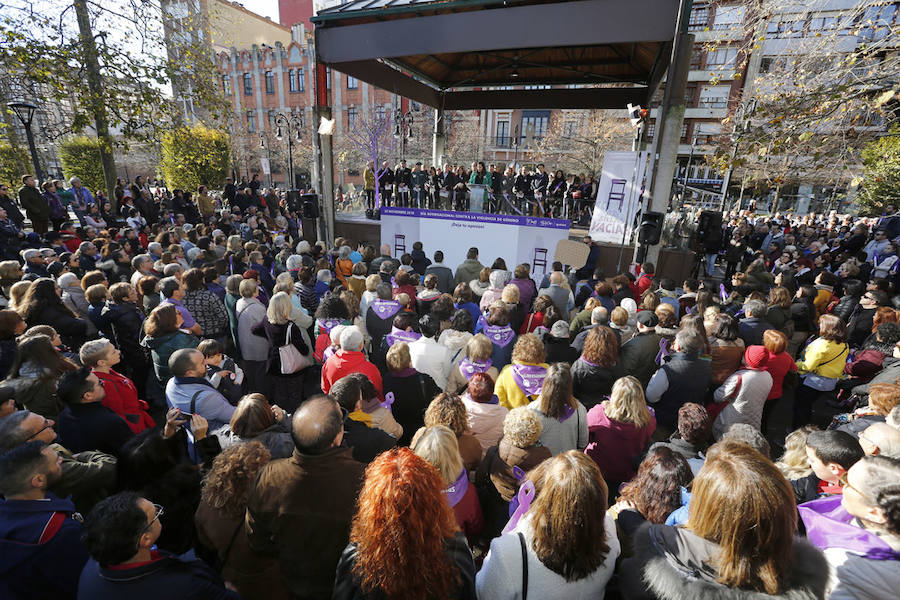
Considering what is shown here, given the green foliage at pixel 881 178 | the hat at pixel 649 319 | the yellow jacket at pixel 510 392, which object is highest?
the green foliage at pixel 881 178

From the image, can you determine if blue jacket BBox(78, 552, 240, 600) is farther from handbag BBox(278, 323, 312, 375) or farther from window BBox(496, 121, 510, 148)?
window BBox(496, 121, 510, 148)

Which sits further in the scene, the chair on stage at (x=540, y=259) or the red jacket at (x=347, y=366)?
the chair on stage at (x=540, y=259)

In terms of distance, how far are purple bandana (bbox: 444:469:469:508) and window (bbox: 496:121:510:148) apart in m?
42.6

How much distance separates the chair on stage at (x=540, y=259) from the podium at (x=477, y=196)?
4.55m

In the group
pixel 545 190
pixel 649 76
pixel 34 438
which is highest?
pixel 649 76

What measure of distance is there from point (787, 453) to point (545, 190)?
40.5ft

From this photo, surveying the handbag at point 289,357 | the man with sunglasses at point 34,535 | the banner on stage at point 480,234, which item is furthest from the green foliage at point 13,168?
the man with sunglasses at point 34,535

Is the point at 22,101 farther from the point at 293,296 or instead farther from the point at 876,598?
the point at 876,598

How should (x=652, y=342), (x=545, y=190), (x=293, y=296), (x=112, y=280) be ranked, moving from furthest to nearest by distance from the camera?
(x=545, y=190), (x=112, y=280), (x=293, y=296), (x=652, y=342)

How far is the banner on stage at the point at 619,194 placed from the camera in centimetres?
946

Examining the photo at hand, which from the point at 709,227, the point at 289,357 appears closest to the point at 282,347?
the point at 289,357

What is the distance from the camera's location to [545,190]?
13844 mm

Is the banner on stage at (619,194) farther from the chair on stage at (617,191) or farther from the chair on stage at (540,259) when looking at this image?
the chair on stage at (540,259)

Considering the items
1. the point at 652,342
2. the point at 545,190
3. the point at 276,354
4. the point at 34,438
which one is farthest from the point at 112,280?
the point at 545,190
